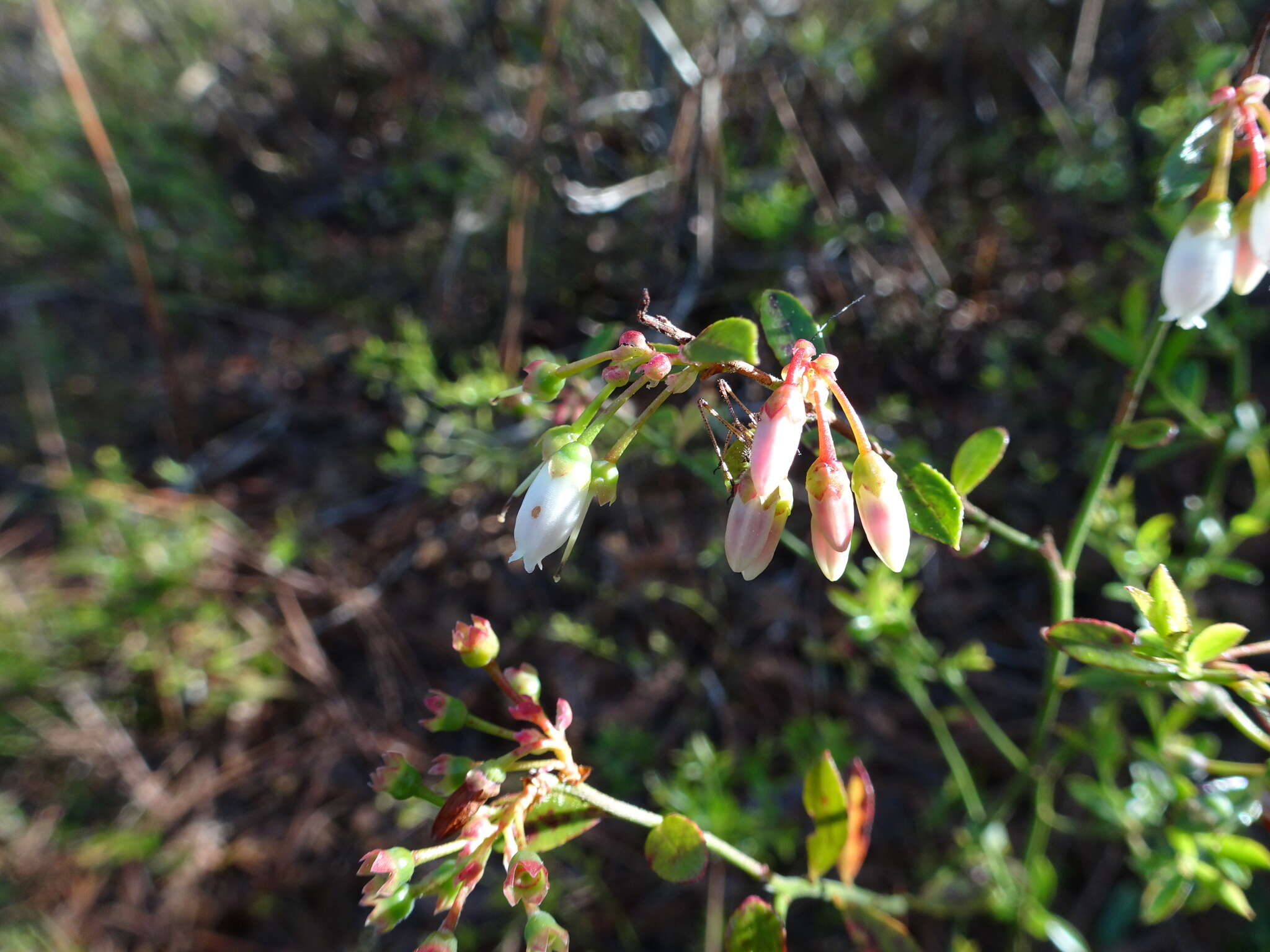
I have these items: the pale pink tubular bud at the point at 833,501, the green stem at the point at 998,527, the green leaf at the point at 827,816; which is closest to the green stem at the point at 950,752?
the green leaf at the point at 827,816

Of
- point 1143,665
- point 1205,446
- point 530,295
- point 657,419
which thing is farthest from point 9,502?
point 1205,446

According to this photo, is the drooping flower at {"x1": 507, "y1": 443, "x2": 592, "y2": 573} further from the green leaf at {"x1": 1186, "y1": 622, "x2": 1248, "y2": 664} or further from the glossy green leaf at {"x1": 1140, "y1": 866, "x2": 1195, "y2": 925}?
the glossy green leaf at {"x1": 1140, "y1": 866, "x2": 1195, "y2": 925}

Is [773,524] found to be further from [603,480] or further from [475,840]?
[475,840]

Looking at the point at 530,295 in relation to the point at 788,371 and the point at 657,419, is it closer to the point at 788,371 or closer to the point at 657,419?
the point at 657,419

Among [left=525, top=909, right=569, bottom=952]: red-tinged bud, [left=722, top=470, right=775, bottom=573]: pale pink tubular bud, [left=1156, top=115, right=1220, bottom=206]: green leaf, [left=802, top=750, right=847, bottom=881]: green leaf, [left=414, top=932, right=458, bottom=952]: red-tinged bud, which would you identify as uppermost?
[left=1156, top=115, right=1220, bottom=206]: green leaf

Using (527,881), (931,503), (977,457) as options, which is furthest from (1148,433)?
(527,881)

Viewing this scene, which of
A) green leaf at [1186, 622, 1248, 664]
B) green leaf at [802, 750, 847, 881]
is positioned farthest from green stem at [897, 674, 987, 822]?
green leaf at [1186, 622, 1248, 664]
